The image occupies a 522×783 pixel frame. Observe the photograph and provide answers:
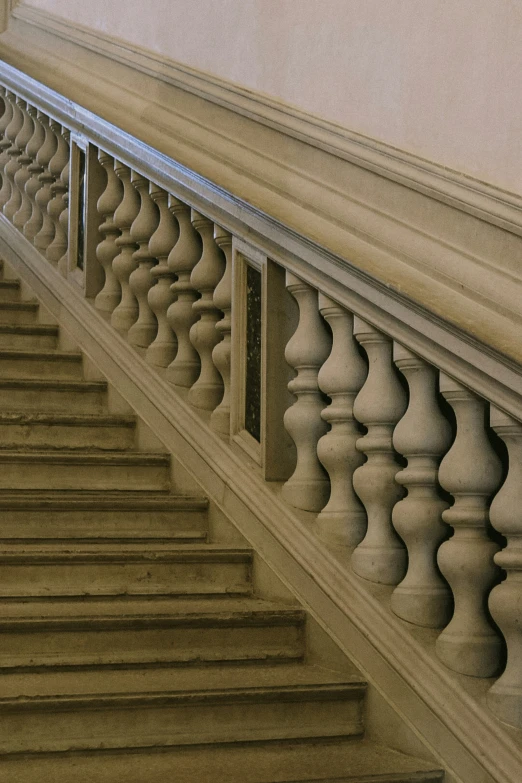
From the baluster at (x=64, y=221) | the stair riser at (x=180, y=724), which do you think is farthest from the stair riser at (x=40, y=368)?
the stair riser at (x=180, y=724)

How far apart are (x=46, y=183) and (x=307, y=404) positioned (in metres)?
2.10

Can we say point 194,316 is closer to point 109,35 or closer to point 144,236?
point 144,236

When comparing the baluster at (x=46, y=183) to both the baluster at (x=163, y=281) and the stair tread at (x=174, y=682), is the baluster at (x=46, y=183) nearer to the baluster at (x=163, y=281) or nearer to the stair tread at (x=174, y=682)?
the baluster at (x=163, y=281)

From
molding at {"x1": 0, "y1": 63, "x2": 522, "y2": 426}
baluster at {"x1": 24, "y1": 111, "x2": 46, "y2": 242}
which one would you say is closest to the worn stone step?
molding at {"x1": 0, "y1": 63, "x2": 522, "y2": 426}

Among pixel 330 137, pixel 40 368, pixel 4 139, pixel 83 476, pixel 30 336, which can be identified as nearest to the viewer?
pixel 330 137

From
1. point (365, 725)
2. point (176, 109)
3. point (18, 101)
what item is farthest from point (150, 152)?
point (365, 725)

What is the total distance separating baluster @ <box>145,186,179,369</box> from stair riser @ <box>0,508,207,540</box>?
59 centimetres

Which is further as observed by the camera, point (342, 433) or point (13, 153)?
point (13, 153)

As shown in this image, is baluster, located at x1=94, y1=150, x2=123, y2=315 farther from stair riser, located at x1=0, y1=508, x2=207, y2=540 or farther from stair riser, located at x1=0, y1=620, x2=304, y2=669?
stair riser, located at x1=0, y1=620, x2=304, y2=669

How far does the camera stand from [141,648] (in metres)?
2.47

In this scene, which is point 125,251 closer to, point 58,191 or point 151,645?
point 58,191

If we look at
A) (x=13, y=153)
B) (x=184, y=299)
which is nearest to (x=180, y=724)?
(x=184, y=299)

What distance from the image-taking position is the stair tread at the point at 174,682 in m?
2.17

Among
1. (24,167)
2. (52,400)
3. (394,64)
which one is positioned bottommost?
(52,400)
